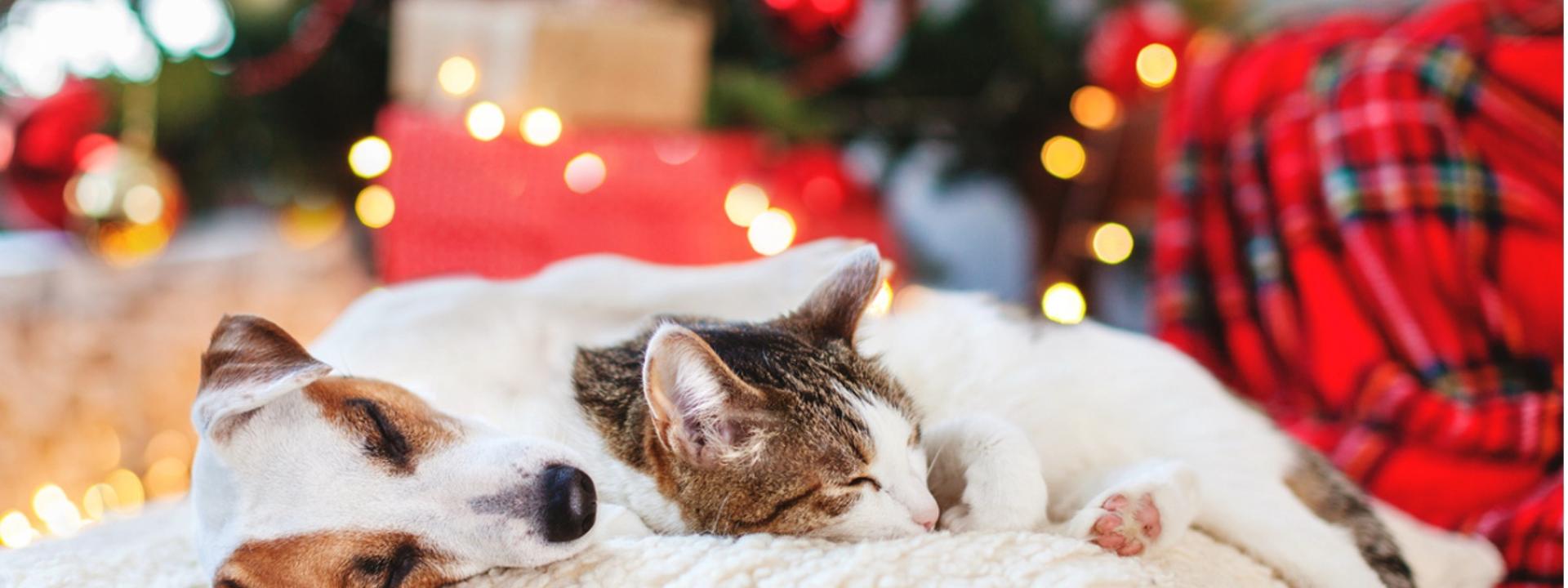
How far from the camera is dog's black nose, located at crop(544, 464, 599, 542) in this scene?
550 mm

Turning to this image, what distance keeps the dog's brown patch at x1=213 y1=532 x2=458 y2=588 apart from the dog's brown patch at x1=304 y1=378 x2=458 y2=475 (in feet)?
0.13

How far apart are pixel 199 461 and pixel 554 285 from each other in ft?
0.87

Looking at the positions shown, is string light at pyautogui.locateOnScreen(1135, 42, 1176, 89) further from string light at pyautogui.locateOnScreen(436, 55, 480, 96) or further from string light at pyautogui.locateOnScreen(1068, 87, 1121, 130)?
string light at pyautogui.locateOnScreen(436, 55, 480, 96)

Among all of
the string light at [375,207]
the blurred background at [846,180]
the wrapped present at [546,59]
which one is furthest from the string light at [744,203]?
the string light at [375,207]

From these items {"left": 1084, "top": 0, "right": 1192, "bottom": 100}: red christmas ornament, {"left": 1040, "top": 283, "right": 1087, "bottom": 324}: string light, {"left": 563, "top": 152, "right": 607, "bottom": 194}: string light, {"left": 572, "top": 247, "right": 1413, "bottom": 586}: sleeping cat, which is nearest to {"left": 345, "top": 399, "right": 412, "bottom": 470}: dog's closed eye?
{"left": 572, "top": 247, "right": 1413, "bottom": 586}: sleeping cat

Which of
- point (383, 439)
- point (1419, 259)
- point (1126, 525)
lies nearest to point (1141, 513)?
point (1126, 525)

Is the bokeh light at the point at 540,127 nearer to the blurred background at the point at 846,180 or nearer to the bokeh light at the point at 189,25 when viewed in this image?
the blurred background at the point at 846,180

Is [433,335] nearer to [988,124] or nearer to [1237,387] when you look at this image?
[1237,387]

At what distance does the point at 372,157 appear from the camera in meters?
1.83

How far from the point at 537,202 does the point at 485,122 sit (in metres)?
0.16

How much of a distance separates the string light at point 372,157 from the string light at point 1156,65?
1371mm

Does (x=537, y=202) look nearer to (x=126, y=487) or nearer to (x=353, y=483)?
(x=126, y=487)

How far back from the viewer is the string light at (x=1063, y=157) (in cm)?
203

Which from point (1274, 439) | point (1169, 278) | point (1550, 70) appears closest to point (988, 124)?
point (1169, 278)
